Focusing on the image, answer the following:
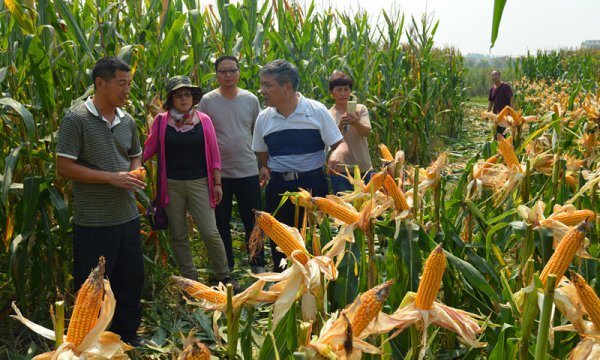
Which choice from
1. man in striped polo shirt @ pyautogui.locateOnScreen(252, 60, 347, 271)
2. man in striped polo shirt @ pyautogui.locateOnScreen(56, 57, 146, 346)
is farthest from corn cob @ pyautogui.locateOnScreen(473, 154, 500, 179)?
man in striped polo shirt @ pyautogui.locateOnScreen(56, 57, 146, 346)

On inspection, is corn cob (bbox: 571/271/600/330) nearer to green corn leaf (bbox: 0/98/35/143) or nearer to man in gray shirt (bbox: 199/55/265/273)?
green corn leaf (bbox: 0/98/35/143)

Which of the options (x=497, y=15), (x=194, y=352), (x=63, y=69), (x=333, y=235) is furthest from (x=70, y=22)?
(x=497, y=15)

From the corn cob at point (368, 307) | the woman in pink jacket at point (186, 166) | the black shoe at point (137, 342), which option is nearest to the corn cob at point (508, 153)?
the corn cob at point (368, 307)

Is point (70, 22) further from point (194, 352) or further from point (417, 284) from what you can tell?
point (194, 352)

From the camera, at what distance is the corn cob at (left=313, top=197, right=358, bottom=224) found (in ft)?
4.93

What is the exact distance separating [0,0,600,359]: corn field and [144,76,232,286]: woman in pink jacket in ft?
0.87

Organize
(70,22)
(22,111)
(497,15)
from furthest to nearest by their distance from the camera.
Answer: (70,22)
(22,111)
(497,15)

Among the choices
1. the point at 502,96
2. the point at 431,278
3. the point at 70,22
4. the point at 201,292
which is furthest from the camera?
the point at 502,96

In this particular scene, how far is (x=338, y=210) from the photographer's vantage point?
4.95 feet

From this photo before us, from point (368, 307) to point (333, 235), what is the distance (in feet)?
9.18

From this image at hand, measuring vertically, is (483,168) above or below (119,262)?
above

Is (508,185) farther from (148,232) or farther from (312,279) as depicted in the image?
(148,232)

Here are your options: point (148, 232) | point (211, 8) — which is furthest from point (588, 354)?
point (211, 8)

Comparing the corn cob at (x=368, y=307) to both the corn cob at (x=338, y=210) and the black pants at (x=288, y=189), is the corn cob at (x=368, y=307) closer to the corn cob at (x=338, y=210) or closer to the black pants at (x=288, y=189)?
the corn cob at (x=338, y=210)
